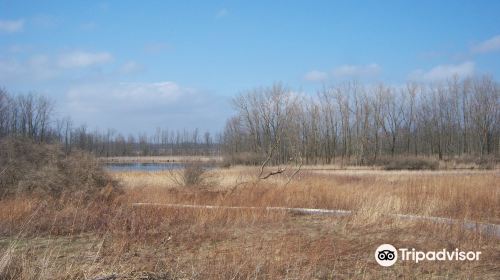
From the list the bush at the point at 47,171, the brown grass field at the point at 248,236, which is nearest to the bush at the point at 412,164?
the brown grass field at the point at 248,236

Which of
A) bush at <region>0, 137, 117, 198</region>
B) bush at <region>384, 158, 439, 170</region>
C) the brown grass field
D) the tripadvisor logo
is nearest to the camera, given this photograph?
the brown grass field

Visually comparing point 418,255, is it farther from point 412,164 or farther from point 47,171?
point 412,164

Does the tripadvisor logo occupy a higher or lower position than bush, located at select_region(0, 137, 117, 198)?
lower

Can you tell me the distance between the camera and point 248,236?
30.1 feet

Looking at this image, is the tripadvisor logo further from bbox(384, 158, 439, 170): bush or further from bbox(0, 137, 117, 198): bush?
bbox(384, 158, 439, 170): bush

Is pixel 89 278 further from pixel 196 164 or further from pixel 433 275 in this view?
pixel 196 164

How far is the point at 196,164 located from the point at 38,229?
1017cm

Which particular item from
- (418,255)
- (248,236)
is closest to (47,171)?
(248,236)

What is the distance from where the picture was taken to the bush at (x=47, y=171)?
46.5ft

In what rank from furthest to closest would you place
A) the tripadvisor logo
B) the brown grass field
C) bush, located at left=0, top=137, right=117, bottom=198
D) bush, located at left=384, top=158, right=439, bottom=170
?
bush, located at left=384, top=158, right=439, bottom=170, bush, located at left=0, top=137, right=117, bottom=198, the tripadvisor logo, the brown grass field

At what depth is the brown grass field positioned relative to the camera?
234 inches

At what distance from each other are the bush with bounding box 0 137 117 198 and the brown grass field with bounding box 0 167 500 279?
67 cm

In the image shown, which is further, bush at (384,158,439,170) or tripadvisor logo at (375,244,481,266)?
bush at (384,158,439,170)

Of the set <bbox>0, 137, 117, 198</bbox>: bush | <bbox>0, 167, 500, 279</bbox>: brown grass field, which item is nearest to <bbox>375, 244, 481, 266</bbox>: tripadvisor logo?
<bbox>0, 167, 500, 279</bbox>: brown grass field
